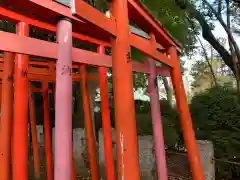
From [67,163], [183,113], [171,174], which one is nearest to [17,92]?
[67,163]

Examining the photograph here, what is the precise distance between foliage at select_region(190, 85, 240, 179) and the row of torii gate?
87.8 inches

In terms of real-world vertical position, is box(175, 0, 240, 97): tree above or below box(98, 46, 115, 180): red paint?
above

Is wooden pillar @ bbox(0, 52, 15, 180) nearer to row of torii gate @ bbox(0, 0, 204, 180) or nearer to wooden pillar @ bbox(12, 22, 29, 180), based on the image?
row of torii gate @ bbox(0, 0, 204, 180)

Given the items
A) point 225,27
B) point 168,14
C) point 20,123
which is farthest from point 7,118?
point 225,27

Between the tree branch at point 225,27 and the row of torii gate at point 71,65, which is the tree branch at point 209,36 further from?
the row of torii gate at point 71,65

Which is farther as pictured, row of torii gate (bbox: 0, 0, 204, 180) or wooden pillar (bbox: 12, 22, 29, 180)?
wooden pillar (bbox: 12, 22, 29, 180)

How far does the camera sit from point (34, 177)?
23.6ft

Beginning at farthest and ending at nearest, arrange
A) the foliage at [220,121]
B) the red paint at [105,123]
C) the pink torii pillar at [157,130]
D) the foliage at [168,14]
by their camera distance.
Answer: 1. the foliage at [168,14]
2. the foliage at [220,121]
3. the red paint at [105,123]
4. the pink torii pillar at [157,130]

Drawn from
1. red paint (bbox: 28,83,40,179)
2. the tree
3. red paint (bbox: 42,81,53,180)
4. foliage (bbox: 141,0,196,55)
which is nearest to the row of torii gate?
red paint (bbox: 42,81,53,180)

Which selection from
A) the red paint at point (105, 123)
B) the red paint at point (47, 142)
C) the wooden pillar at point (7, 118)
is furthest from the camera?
the red paint at point (47, 142)

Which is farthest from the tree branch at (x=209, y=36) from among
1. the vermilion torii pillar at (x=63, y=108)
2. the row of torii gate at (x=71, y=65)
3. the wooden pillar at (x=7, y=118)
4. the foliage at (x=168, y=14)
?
the vermilion torii pillar at (x=63, y=108)

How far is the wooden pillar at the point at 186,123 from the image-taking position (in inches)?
137

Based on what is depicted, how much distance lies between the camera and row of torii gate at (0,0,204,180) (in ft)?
7.06

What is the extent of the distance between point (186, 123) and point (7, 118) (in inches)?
80.2
